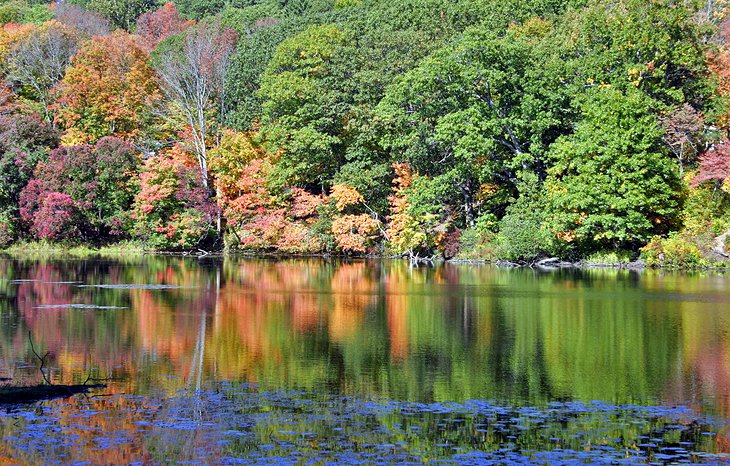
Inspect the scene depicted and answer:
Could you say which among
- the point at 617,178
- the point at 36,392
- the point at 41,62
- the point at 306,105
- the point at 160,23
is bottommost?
the point at 36,392

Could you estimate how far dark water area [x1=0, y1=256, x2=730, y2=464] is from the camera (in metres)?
13.2

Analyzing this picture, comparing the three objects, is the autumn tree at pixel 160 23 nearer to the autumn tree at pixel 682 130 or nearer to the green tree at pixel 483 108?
the green tree at pixel 483 108

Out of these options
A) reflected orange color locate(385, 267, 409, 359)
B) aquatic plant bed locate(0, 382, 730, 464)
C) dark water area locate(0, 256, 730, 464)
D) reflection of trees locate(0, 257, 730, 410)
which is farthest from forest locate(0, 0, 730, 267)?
aquatic plant bed locate(0, 382, 730, 464)

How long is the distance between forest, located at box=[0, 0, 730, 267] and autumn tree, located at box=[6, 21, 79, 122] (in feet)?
0.75

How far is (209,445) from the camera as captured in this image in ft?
42.9

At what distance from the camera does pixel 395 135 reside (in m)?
55.4

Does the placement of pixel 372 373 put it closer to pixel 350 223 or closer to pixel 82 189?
pixel 350 223

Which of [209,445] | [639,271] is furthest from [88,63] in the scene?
[209,445]

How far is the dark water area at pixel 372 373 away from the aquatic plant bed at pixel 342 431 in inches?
1.7

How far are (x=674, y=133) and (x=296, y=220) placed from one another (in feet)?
78.4

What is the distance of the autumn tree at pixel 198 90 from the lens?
6256cm

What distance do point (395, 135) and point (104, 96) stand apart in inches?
934

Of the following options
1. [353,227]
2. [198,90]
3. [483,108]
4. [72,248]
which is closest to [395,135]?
[353,227]

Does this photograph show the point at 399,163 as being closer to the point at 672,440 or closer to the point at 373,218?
the point at 373,218
